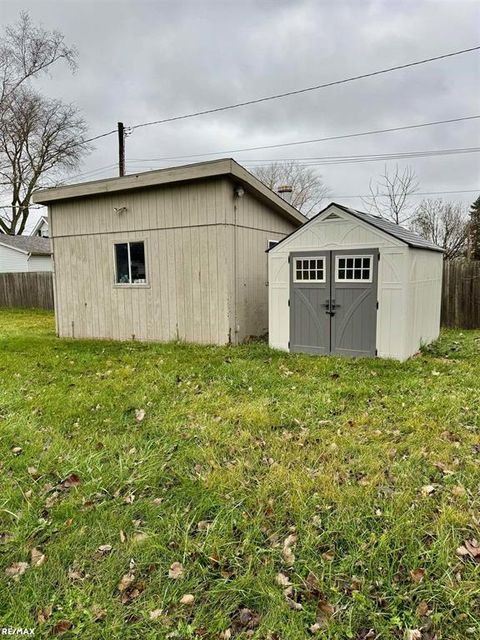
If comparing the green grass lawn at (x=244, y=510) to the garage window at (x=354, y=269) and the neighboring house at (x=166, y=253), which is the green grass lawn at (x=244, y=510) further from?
the neighboring house at (x=166, y=253)

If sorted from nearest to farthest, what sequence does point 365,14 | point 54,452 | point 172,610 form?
point 172,610, point 54,452, point 365,14

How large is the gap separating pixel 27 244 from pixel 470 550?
26506mm

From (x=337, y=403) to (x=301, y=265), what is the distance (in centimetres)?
305

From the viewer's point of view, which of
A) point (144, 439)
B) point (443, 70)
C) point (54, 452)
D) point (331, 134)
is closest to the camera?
point (54, 452)

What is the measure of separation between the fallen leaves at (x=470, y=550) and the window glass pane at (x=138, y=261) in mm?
7323

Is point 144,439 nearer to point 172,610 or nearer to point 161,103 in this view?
point 172,610

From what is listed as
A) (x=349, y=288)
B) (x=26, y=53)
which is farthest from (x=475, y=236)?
(x=26, y=53)

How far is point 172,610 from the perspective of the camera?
180 centimetres

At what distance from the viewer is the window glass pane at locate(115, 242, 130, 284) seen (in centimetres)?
847

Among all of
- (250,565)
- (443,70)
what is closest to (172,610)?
(250,565)

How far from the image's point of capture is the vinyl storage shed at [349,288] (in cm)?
595

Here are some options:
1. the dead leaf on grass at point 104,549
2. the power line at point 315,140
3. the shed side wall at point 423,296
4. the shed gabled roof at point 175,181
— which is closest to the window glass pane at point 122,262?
the shed gabled roof at point 175,181

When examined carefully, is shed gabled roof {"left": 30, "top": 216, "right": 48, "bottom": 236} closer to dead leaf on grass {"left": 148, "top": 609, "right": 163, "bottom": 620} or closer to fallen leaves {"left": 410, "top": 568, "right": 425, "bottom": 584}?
dead leaf on grass {"left": 148, "top": 609, "right": 163, "bottom": 620}

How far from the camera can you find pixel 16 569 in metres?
2.06
